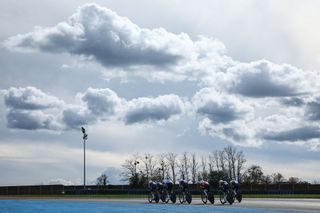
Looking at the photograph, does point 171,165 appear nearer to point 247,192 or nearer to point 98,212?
point 247,192

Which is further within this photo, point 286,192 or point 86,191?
point 86,191

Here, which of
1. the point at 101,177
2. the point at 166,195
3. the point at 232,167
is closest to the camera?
the point at 166,195

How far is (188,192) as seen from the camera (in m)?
42.1

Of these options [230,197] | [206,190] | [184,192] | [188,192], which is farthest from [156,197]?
[230,197]

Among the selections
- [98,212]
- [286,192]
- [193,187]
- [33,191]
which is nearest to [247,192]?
[286,192]

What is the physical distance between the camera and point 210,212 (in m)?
29.8

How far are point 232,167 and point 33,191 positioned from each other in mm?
48222

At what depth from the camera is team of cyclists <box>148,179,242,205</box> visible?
3888cm

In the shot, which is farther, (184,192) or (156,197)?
(156,197)

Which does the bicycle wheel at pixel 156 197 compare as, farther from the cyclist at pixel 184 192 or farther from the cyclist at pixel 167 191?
the cyclist at pixel 184 192

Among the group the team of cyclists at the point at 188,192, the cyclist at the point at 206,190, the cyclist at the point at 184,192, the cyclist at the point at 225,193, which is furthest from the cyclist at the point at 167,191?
the cyclist at the point at 225,193

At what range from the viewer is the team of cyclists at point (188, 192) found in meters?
38.9

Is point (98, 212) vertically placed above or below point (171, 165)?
below

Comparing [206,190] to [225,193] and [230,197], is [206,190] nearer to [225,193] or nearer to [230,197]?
[225,193]
